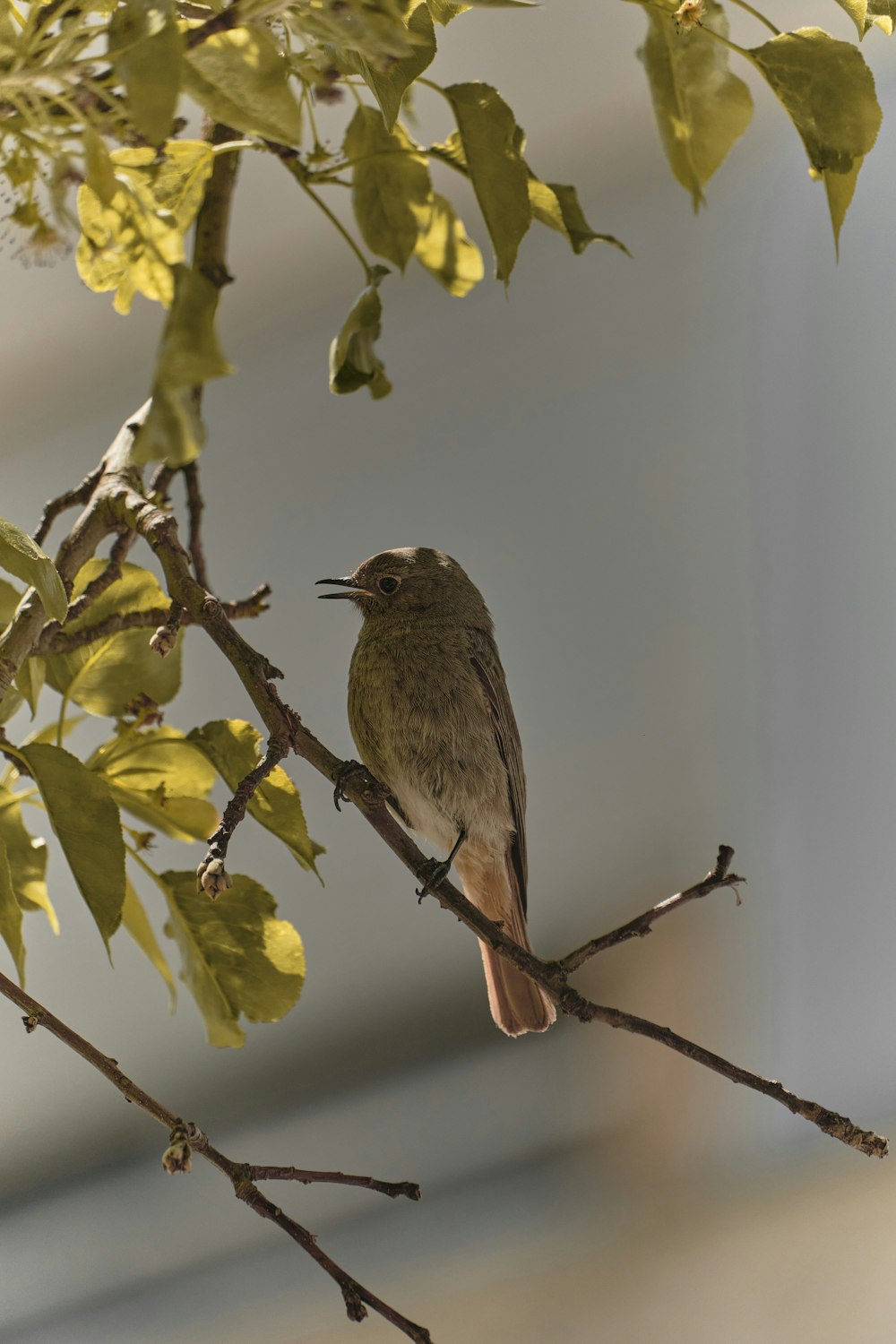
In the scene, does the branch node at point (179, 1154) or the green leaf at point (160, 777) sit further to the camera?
the green leaf at point (160, 777)

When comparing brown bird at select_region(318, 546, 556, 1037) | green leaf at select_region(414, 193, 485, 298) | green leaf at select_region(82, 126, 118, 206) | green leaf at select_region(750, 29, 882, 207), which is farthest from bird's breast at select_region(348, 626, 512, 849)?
green leaf at select_region(82, 126, 118, 206)

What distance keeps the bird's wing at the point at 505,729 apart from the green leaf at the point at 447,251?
19.7 inches

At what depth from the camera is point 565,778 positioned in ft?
7.46

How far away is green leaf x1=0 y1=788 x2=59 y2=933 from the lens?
2.50 ft

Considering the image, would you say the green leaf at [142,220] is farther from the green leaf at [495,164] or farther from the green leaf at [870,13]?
the green leaf at [870,13]

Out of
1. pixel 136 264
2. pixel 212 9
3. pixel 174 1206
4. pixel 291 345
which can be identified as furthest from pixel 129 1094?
pixel 291 345

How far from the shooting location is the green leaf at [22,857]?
0.76 m

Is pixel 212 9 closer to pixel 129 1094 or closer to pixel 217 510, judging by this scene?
pixel 129 1094

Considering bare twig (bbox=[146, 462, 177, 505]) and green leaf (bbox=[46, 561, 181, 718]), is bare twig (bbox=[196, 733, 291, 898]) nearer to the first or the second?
green leaf (bbox=[46, 561, 181, 718])

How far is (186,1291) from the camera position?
2.14 m

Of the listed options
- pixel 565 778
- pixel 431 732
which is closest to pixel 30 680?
pixel 431 732

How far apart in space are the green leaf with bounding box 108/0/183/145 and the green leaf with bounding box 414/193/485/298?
0.45 metres

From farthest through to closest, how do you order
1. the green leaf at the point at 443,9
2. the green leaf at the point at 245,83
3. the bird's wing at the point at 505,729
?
the bird's wing at the point at 505,729
the green leaf at the point at 443,9
the green leaf at the point at 245,83

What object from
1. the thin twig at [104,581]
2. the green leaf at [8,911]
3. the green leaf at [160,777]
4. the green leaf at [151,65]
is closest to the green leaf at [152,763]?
the green leaf at [160,777]
